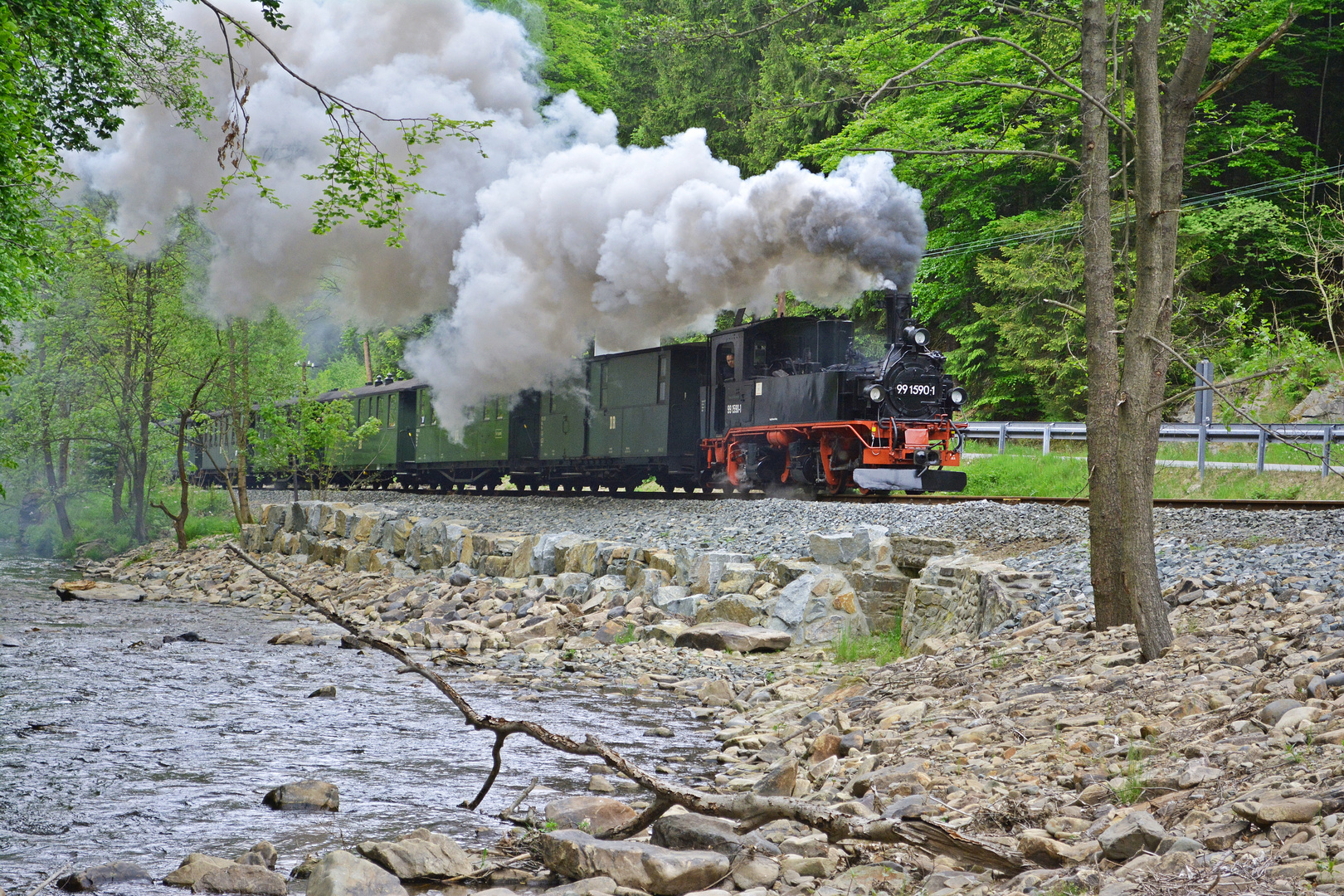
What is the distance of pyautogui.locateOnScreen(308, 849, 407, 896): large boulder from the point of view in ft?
11.8

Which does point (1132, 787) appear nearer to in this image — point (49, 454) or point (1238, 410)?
point (1238, 410)

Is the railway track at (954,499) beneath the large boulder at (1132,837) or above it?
above

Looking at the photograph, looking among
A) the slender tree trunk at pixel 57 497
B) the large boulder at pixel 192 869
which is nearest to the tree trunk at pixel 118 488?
the slender tree trunk at pixel 57 497

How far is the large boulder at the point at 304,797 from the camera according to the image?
4.97 meters

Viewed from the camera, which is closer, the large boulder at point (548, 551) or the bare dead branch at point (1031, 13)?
the bare dead branch at point (1031, 13)

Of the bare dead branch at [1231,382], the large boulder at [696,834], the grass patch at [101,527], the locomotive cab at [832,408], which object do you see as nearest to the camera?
the large boulder at [696,834]

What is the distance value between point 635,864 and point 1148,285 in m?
4.21

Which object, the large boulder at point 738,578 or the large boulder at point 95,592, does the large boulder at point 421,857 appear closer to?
the large boulder at point 738,578

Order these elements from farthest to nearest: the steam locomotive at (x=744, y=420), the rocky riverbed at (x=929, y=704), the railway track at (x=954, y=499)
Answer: the steam locomotive at (x=744, y=420) → the railway track at (x=954, y=499) → the rocky riverbed at (x=929, y=704)

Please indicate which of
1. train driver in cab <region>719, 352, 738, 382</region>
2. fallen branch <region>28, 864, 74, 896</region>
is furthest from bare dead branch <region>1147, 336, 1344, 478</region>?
train driver in cab <region>719, 352, 738, 382</region>

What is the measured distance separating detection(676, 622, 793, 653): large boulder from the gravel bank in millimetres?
1514

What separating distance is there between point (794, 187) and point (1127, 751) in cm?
1115

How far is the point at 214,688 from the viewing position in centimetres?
814

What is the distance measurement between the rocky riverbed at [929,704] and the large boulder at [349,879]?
2 cm
